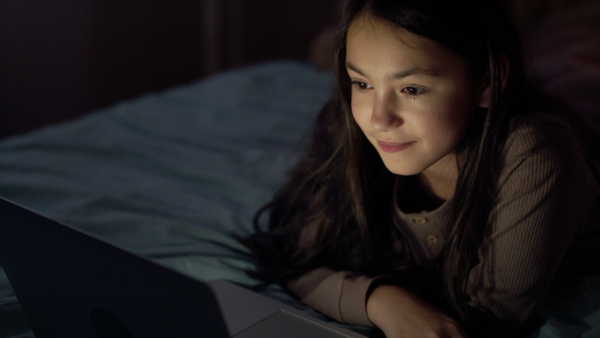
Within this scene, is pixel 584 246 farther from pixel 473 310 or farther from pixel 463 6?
pixel 463 6

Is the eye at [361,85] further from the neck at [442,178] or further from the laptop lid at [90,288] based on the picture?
the laptop lid at [90,288]

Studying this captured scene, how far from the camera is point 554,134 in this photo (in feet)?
2.58

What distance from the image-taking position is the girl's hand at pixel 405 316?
0.73m

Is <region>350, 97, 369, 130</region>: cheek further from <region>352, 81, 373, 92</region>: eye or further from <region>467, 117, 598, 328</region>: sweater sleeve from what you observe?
<region>467, 117, 598, 328</region>: sweater sleeve

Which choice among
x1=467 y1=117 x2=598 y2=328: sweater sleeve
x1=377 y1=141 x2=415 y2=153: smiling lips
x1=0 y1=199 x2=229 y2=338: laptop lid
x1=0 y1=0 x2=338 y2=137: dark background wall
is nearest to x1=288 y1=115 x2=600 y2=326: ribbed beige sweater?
x1=467 y1=117 x2=598 y2=328: sweater sleeve

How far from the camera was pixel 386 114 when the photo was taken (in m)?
0.75

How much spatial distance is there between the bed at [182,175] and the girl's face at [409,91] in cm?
26

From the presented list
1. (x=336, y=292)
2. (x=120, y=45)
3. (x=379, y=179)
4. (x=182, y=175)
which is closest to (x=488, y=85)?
(x=379, y=179)

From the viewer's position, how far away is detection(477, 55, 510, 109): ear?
0.79 m

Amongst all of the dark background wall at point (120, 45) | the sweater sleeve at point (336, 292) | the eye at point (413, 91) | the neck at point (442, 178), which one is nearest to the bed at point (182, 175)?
the sweater sleeve at point (336, 292)

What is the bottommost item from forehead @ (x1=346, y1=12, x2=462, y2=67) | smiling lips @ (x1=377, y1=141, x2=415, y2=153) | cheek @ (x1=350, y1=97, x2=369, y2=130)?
smiling lips @ (x1=377, y1=141, x2=415, y2=153)

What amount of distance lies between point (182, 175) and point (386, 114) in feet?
2.33

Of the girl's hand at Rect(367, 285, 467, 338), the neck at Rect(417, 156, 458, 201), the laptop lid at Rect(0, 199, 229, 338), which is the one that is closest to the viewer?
the laptop lid at Rect(0, 199, 229, 338)

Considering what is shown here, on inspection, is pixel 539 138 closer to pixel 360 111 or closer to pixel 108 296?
pixel 360 111
